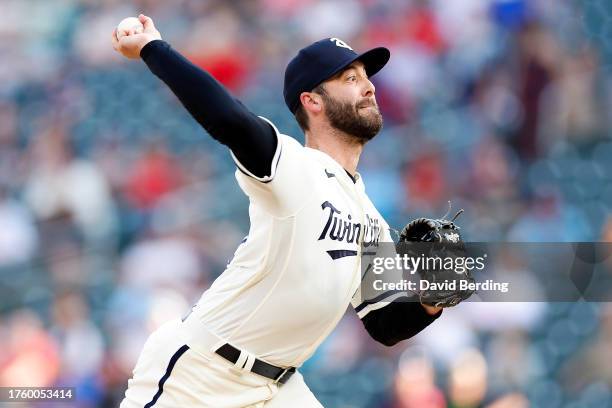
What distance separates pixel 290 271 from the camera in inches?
126

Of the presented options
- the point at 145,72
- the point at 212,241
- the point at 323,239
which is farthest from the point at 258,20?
the point at 323,239

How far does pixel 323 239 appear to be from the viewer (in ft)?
10.6

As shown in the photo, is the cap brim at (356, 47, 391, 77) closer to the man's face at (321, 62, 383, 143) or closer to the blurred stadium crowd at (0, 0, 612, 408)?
the man's face at (321, 62, 383, 143)

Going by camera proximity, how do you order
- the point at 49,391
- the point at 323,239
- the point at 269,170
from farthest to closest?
the point at 49,391, the point at 323,239, the point at 269,170

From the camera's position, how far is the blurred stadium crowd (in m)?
6.36

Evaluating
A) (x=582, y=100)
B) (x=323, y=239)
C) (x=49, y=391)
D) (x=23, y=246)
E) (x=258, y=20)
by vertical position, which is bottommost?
(x=49, y=391)

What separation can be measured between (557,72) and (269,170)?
4.70m

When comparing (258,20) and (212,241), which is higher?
(258,20)

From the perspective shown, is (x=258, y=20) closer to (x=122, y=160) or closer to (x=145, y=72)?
(x=145, y=72)

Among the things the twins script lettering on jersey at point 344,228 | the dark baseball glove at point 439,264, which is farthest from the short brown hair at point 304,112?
the dark baseball glove at point 439,264

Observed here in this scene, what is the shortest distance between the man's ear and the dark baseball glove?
0.57m

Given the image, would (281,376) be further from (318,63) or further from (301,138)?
(301,138)

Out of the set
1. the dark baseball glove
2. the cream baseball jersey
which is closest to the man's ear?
the cream baseball jersey

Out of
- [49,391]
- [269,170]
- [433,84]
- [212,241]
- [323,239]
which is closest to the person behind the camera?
[269,170]
